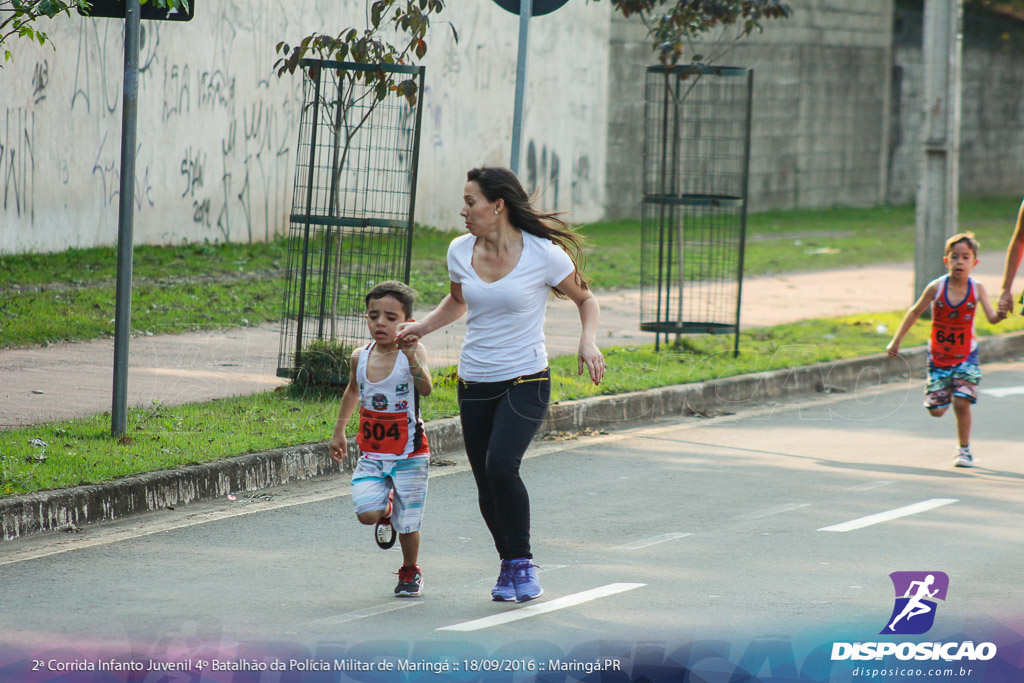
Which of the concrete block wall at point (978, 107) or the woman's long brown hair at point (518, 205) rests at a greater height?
the concrete block wall at point (978, 107)

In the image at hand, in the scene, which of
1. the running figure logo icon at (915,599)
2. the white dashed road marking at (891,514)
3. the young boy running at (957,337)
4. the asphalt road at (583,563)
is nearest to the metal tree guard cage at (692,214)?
the young boy running at (957,337)

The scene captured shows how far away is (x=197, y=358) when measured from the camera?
10.6 meters

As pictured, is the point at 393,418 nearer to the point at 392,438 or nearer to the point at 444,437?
the point at 392,438

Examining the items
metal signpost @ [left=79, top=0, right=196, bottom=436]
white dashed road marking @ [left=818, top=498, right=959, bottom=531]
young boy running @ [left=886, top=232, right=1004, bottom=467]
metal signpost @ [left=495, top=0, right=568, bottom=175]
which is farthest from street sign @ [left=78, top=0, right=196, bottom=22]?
young boy running @ [left=886, top=232, right=1004, bottom=467]

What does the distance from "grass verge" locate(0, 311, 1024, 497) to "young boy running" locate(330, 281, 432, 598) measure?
74.5 inches

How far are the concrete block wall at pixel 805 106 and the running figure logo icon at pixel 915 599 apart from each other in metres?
18.1

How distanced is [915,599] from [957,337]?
11.3 feet

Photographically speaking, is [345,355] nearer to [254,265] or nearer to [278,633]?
[278,633]

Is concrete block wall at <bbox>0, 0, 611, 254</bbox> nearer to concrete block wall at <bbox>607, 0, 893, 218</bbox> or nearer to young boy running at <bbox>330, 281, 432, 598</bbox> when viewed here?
concrete block wall at <bbox>607, 0, 893, 218</bbox>

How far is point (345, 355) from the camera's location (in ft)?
30.8

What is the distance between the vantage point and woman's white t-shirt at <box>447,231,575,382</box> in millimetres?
5543

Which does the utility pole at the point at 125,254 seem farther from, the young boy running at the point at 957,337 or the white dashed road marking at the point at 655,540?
the young boy running at the point at 957,337

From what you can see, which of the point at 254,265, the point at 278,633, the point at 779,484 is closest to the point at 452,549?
the point at 278,633

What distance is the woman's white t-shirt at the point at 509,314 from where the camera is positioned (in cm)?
554
